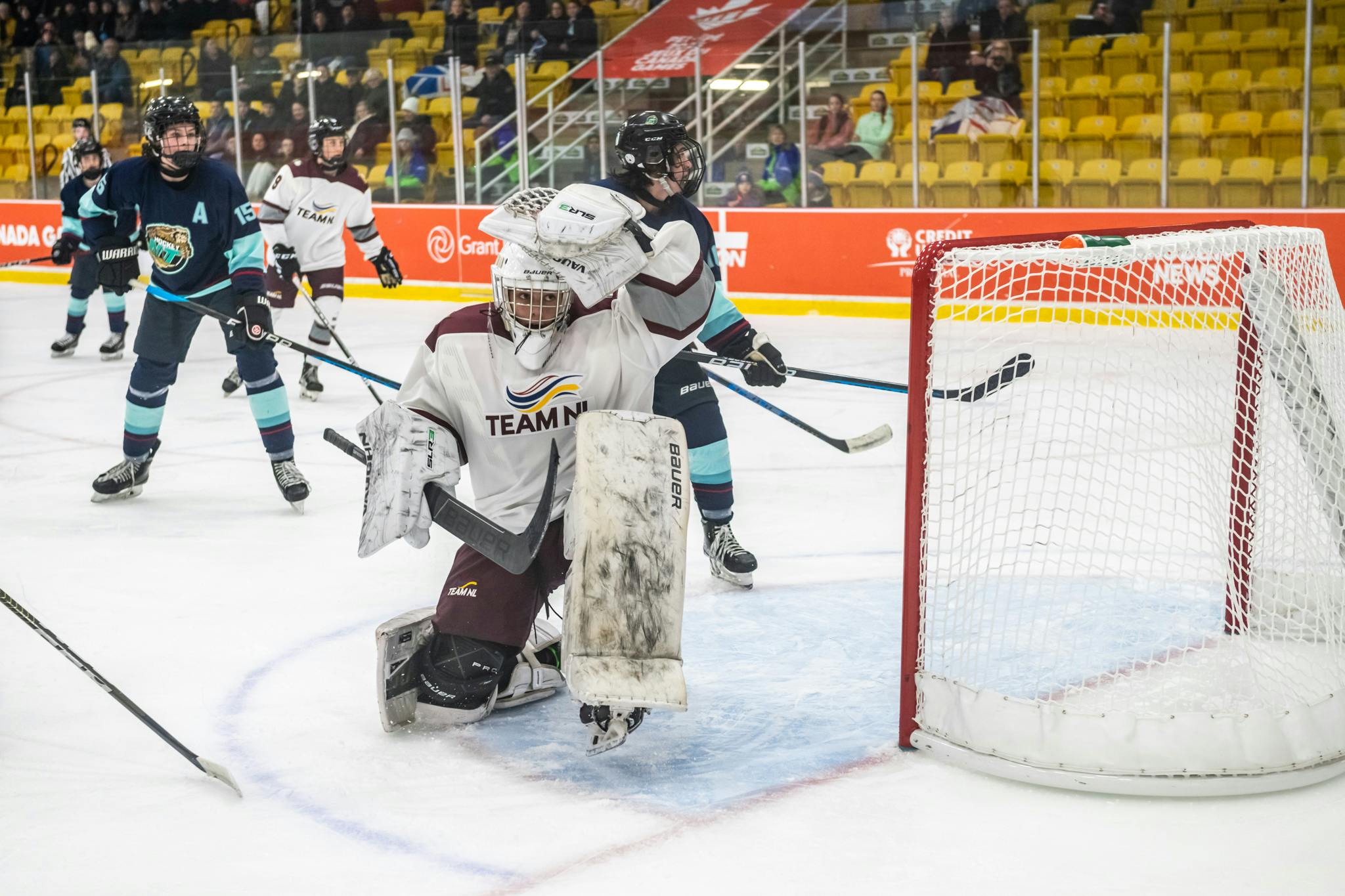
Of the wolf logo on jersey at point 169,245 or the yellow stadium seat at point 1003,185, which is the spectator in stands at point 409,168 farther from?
the wolf logo on jersey at point 169,245

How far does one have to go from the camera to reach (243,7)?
12516 mm

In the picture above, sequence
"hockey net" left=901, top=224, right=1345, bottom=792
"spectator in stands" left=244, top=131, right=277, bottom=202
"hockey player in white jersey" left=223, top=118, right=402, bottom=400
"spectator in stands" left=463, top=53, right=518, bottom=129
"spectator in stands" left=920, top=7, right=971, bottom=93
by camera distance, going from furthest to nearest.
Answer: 1. "spectator in stands" left=244, top=131, right=277, bottom=202
2. "spectator in stands" left=463, top=53, right=518, bottom=129
3. "spectator in stands" left=920, top=7, right=971, bottom=93
4. "hockey player in white jersey" left=223, top=118, right=402, bottom=400
5. "hockey net" left=901, top=224, right=1345, bottom=792

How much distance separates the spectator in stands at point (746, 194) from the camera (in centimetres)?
882

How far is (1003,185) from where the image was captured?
8.02m

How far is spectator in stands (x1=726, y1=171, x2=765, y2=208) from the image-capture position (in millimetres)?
8820

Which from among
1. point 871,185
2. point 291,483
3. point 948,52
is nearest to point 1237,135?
point 948,52

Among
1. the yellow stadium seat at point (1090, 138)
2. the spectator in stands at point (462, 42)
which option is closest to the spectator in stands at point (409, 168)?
the spectator in stands at point (462, 42)

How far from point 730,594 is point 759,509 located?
2.96 feet

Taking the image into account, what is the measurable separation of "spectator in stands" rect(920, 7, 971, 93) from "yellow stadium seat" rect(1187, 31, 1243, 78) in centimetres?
120

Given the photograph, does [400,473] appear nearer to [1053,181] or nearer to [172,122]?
[172,122]

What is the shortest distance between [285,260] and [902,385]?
389 cm

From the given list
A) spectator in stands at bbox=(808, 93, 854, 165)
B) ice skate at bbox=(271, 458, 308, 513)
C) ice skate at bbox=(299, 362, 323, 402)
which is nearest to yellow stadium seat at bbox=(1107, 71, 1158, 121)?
spectator in stands at bbox=(808, 93, 854, 165)

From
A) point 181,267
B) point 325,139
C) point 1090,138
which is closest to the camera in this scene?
point 181,267

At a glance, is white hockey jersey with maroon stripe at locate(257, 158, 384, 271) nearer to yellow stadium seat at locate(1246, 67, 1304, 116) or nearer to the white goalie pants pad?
the white goalie pants pad
